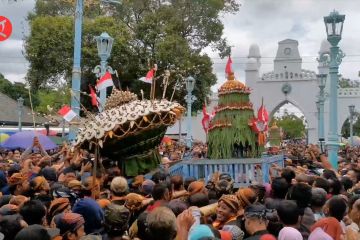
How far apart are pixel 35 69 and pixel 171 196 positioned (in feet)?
87.0

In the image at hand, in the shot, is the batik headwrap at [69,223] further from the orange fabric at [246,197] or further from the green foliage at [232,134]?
the green foliage at [232,134]

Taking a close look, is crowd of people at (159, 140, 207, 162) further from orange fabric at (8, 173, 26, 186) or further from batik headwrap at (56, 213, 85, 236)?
batik headwrap at (56, 213, 85, 236)

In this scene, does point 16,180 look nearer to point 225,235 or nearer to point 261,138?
point 225,235

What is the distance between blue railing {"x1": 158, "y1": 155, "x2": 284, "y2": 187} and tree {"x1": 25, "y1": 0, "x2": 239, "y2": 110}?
18428 millimetres

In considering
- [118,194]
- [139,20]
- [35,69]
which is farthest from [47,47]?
[118,194]

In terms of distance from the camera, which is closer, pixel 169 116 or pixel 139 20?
pixel 169 116

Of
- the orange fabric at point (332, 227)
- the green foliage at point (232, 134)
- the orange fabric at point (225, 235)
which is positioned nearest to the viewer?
the orange fabric at point (225, 235)

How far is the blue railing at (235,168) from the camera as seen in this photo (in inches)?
425

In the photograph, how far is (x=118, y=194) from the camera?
6.23 metres

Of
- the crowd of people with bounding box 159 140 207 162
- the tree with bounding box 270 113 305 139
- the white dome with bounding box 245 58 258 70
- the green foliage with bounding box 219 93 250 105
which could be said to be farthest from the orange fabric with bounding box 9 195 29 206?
the tree with bounding box 270 113 305 139

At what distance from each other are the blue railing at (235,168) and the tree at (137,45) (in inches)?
725

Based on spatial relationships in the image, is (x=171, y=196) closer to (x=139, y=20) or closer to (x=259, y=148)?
(x=259, y=148)

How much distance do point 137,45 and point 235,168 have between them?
2179 centimetres

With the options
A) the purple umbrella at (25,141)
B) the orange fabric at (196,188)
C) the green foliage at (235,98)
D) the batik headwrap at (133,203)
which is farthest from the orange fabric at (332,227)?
the purple umbrella at (25,141)
